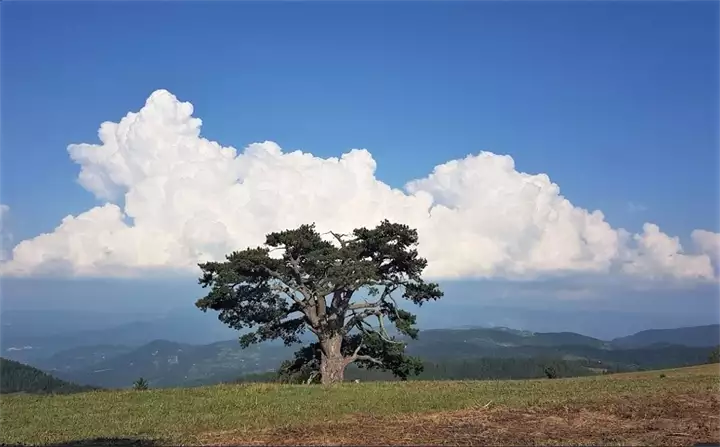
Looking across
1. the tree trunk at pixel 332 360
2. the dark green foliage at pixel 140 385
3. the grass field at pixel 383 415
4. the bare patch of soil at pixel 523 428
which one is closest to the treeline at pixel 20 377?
the dark green foliage at pixel 140 385

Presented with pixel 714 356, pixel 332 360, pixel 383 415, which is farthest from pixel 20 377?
pixel 383 415

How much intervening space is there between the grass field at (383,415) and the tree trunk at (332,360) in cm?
957

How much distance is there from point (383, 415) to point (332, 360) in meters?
18.5

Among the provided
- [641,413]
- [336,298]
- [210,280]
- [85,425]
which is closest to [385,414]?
[641,413]

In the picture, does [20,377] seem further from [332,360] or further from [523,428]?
[523,428]

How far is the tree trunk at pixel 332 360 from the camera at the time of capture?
36.1 metres

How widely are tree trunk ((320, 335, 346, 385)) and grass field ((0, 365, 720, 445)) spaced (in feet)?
31.4

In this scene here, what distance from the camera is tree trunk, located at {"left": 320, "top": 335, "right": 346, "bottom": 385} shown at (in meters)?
36.1

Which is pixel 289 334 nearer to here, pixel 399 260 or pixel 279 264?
pixel 279 264

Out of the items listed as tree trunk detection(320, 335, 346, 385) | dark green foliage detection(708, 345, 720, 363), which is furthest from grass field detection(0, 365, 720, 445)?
dark green foliage detection(708, 345, 720, 363)

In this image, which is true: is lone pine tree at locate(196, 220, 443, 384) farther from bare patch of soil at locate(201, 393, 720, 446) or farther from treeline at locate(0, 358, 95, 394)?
treeline at locate(0, 358, 95, 394)

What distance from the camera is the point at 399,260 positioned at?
37594 mm

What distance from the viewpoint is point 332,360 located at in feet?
119

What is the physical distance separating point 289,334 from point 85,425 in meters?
21.4
